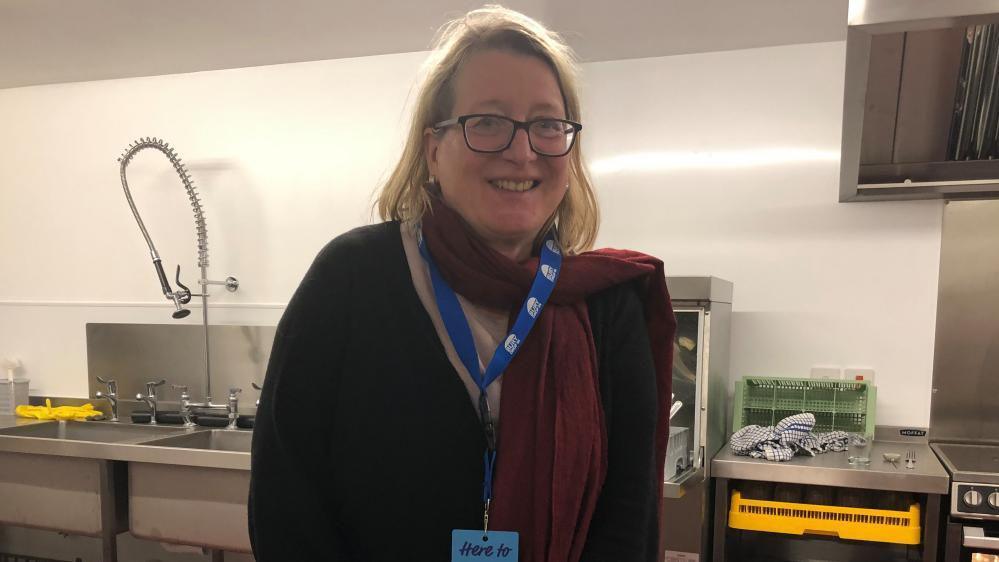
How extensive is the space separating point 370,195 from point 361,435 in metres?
1.33

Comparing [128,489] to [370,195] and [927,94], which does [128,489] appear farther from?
[927,94]

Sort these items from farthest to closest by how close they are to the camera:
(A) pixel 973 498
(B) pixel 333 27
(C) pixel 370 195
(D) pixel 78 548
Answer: (D) pixel 78 548, (B) pixel 333 27, (C) pixel 370 195, (A) pixel 973 498

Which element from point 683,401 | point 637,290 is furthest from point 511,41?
point 683,401

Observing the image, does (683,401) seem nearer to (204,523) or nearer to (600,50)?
(600,50)

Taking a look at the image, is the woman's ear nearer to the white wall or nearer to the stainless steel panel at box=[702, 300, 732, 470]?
the stainless steel panel at box=[702, 300, 732, 470]

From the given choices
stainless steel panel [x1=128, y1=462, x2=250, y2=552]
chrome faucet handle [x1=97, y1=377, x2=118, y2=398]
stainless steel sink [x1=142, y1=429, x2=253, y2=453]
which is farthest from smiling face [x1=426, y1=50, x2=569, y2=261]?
chrome faucet handle [x1=97, y1=377, x2=118, y2=398]

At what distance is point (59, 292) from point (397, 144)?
5.48ft

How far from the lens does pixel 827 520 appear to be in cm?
179

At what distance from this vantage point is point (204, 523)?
2.06 meters

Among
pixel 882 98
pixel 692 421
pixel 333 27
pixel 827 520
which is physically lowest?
pixel 827 520

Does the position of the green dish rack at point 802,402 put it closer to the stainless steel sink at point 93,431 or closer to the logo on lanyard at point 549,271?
the logo on lanyard at point 549,271

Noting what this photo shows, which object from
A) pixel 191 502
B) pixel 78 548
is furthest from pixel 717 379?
pixel 78 548

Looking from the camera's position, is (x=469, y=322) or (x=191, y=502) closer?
(x=469, y=322)

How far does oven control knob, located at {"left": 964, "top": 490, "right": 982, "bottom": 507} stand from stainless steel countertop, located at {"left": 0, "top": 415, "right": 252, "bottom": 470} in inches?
75.1
